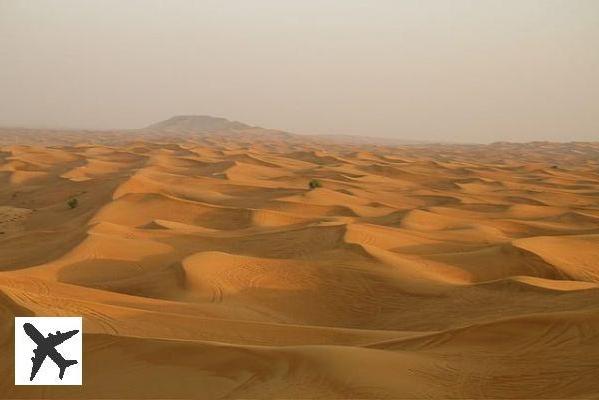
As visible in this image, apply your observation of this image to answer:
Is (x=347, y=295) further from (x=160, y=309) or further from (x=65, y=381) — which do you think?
(x=65, y=381)

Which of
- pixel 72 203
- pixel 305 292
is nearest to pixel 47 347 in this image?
pixel 305 292

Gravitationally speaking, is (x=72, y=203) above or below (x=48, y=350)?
below

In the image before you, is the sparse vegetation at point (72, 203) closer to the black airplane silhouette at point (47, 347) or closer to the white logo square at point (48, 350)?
the white logo square at point (48, 350)

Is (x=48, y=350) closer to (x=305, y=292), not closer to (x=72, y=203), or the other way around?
(x=305, y=292)

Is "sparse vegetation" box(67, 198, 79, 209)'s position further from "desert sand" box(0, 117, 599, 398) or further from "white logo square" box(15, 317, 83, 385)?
"white logo square" box(15, 317, 83, 385)

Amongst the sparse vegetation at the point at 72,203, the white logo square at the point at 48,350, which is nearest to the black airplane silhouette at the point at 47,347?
the white logo square at the point at 48,350

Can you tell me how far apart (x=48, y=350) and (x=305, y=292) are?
5.61 m

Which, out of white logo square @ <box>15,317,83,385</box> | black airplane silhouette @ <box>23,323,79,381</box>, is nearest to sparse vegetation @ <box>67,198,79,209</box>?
white logo square @ <box>15,317,83,385</box>

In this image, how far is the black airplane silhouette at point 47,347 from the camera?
571cm

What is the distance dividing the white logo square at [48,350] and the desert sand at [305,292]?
124 millimetres

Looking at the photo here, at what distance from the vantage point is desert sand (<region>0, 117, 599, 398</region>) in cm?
547

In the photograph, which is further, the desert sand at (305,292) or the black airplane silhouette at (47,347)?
the black airplane silhouette at (47,347)

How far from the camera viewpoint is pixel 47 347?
607 centimetres

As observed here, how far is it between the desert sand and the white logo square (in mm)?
124
